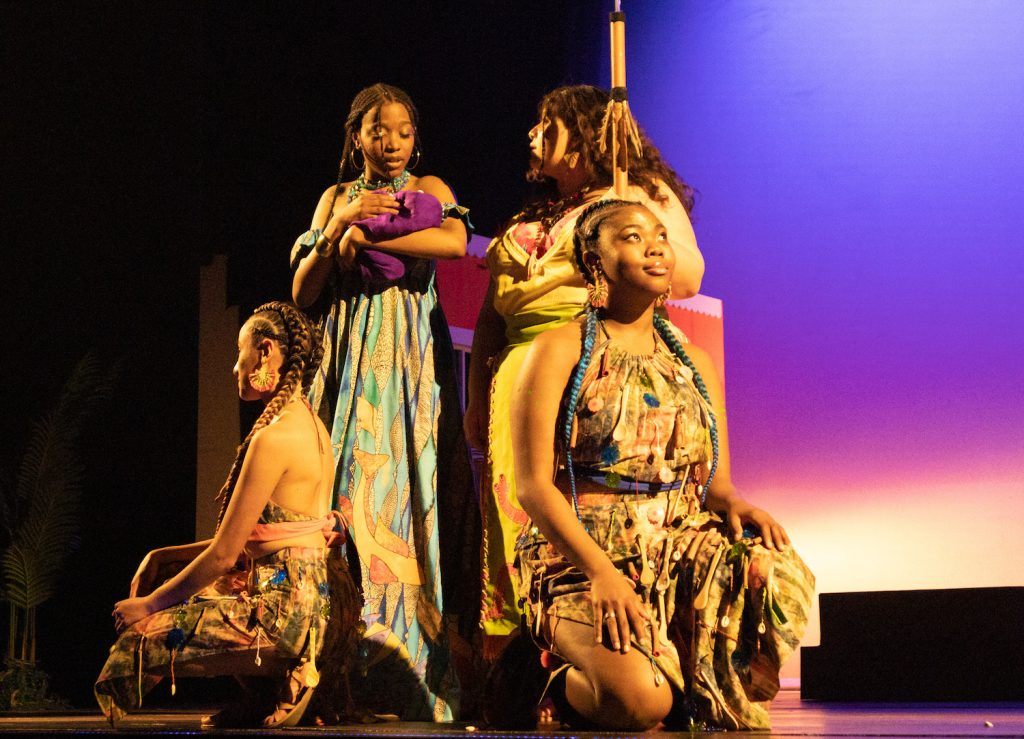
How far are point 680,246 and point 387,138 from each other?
2.88 feet

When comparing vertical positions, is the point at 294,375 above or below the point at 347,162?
below

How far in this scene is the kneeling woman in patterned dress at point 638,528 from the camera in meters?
2.16

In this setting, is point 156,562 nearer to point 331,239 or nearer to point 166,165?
point 331,239

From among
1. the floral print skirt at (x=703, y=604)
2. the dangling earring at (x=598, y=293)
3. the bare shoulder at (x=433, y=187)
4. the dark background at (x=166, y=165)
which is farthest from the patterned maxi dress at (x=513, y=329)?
the dark background at (x=166, y=165)

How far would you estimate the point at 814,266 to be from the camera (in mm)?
4609

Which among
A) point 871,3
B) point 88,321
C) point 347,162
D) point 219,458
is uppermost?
point 871,3

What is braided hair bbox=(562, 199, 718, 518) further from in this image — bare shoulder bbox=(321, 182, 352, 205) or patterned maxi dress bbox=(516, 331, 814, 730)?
bare shoulder bbox=(321, 182, 352, 205)

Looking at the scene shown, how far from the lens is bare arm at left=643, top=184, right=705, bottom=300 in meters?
2.93

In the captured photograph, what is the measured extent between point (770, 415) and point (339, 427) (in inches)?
78.2

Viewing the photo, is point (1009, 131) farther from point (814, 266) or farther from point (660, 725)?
point (660, 725)

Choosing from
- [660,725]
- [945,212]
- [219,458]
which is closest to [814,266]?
[945,212]

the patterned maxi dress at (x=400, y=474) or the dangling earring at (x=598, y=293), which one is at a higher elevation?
the dangling earring at (x=598, y=293)

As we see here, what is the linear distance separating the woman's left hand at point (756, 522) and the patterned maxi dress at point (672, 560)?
0.02m

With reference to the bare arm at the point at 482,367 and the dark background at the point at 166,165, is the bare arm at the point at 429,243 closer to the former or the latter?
the bare arm at the point at 482,367
